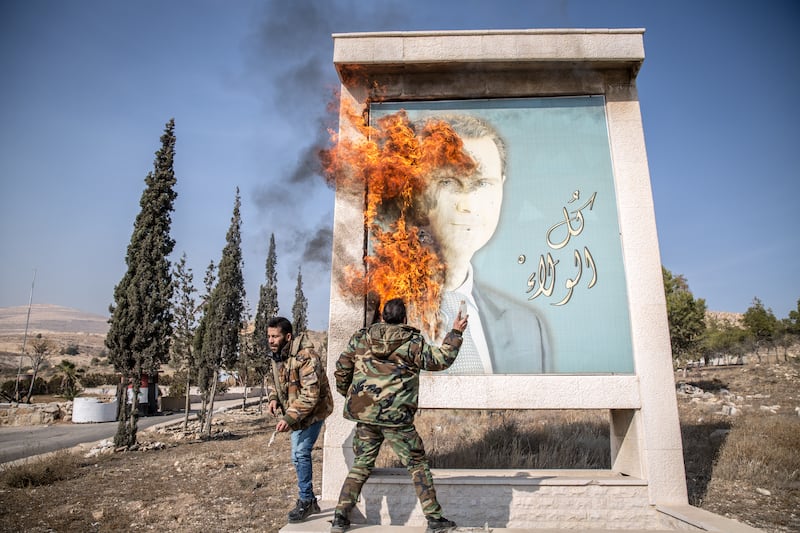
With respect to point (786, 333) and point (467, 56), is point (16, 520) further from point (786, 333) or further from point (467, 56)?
point (786, 333)

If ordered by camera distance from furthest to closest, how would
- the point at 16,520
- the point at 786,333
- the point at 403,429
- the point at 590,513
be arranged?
the point at 786,333 < the point at 16,520 < the point at 590,513 < the point at 403,429

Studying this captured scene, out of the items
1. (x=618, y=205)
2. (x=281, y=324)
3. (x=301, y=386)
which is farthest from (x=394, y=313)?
(x=618, y=205)

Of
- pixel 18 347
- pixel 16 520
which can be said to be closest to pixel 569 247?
pixel 16 520

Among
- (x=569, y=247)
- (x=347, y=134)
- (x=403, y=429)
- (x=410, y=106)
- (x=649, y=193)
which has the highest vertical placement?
(x=410, y=106)

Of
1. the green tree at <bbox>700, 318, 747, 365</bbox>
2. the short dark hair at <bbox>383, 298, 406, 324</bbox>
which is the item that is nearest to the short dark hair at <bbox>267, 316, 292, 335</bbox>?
the short dark hair at <bbox>383, 298, 406, 324</bbox>

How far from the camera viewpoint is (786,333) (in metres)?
40.9

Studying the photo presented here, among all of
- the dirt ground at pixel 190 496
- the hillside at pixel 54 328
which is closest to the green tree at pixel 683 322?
the dirt ground at pixel 190 496

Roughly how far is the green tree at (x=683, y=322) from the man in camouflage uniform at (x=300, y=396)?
30985mm

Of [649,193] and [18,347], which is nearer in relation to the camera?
[649,193]

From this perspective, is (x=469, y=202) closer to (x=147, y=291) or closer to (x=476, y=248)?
(x=476, y=248)

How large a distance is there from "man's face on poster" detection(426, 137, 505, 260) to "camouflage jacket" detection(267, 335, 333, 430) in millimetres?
2430

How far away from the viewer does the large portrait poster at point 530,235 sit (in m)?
5.75

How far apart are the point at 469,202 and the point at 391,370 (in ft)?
9.68

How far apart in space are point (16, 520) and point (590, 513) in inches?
282
